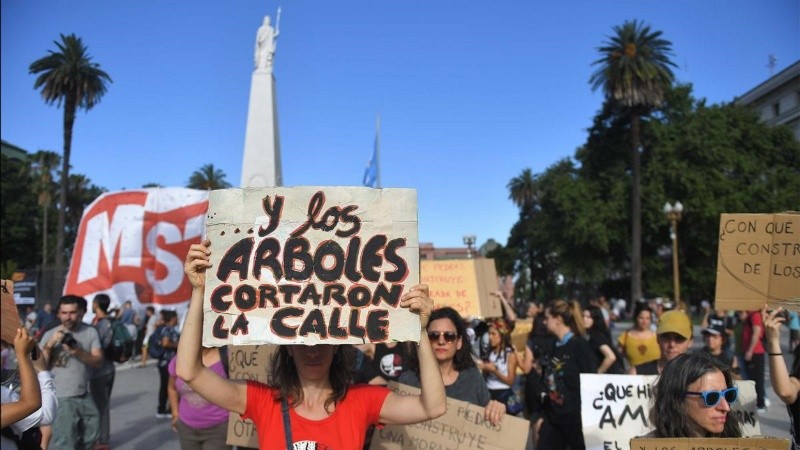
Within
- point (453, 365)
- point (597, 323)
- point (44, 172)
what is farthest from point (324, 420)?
point (44, 172)

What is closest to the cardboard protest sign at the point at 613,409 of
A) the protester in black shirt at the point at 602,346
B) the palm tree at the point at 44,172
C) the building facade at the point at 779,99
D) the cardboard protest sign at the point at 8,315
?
the protester in black shirt at the point at 602,346

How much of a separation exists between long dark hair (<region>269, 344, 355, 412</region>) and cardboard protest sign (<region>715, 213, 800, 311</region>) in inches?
87.0

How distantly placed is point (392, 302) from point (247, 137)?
21.2 metres

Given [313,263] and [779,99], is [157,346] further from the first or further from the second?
[779,99]

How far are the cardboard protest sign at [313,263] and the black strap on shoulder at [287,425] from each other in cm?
31

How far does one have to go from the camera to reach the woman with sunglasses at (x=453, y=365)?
4332 mm

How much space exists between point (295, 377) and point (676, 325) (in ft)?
9.38

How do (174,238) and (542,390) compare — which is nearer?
(542,390)

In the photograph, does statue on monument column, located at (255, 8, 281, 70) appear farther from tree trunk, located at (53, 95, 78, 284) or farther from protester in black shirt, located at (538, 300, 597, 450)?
protester in black shirt, located at (538, 300, 597, 450)

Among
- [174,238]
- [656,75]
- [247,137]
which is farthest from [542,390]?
[656,75]

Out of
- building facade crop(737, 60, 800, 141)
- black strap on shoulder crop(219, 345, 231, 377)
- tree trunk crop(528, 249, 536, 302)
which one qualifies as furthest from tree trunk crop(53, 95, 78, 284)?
tree trunk crop(528, 249, 536, 302)

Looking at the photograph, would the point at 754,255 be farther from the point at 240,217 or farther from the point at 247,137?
the point at 247,137

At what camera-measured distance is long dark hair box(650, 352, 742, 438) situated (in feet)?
9.49

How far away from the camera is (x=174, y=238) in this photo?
1969 cm
